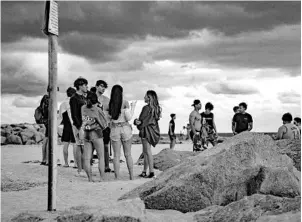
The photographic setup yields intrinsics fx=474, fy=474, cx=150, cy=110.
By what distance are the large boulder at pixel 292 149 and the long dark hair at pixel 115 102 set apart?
3.36 meters

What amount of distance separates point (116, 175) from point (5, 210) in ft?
12.2

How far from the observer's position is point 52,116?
21.2 ft

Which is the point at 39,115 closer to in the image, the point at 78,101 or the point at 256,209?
the point at 78,101

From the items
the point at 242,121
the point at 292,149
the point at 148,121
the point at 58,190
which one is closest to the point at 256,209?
the point at 292,149

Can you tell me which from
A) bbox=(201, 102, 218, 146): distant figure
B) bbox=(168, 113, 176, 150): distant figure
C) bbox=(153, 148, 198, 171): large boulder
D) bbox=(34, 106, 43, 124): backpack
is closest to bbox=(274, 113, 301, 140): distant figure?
bbox=(153, 148, 198, 171): large boulder

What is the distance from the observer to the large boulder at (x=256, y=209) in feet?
15.6

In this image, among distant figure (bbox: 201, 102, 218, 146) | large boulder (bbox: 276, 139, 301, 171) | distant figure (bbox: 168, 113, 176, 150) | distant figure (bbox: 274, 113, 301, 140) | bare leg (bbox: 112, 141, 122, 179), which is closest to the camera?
large boulder (bbox: 276, 139, 301, 171)

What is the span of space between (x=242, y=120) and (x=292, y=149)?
523cm

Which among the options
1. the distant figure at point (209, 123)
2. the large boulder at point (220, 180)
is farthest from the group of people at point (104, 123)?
the distant figure at point (209, 123)

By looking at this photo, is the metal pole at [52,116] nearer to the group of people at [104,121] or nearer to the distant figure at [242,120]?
the group of people at [104,121]

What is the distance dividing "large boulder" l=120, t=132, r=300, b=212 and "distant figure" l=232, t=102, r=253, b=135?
6777 millimetres

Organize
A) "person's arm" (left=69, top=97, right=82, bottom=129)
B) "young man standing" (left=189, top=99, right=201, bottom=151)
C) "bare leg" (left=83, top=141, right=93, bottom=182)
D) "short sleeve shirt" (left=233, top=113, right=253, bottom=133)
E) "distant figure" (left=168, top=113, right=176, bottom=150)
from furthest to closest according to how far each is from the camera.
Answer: "distant figure" (left=168, top=113, right=176, bottom=150)
"young man standing" (left=189, top=99, right=201, bottom=151)
"short sleeve shirt" (left=233, top=113, right=253, bottom=133)
"person's arm" (left=69, top=97, right=82, bottom=129)
"bare leg" (left=83, top=141, right=93, bottom=182)

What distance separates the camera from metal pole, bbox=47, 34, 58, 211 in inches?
253

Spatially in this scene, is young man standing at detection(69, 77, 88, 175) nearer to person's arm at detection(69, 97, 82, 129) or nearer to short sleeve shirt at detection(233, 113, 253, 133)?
person's arm at detection(69, 97, 82, 129)
